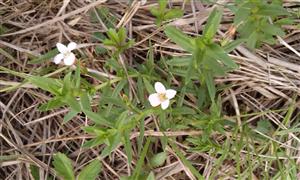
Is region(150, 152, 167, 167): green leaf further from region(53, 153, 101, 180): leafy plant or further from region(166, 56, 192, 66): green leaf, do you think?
region(166, 56, 192, 66): green leaf

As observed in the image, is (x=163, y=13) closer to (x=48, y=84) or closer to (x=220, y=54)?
(x=220, y=54)

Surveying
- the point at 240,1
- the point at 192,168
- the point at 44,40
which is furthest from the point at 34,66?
the point at 240,1

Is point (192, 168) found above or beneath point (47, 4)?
beneath

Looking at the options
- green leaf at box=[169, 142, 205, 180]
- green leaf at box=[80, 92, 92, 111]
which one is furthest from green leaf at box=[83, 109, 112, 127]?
green leaf at box=[169, 142, 205, 180]

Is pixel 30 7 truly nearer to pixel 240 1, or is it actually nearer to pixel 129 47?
pixel 129 47

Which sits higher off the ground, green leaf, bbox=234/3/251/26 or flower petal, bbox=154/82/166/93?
green leaf, bbox=234/3/251/26

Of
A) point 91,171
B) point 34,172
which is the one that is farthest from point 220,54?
point 34,172
